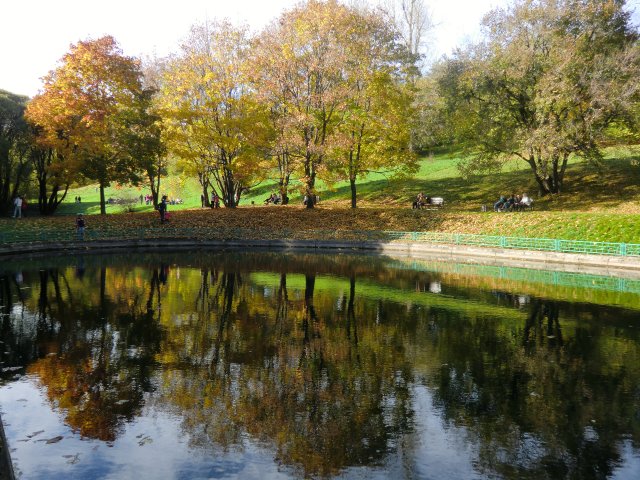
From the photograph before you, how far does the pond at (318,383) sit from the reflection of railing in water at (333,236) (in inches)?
349

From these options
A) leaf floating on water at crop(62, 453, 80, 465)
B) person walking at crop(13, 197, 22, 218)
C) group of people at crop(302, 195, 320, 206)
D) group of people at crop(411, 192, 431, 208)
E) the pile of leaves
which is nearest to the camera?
leaf floating on water at crop(62, 453, 80, 465)

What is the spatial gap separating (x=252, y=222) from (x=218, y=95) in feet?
34.7

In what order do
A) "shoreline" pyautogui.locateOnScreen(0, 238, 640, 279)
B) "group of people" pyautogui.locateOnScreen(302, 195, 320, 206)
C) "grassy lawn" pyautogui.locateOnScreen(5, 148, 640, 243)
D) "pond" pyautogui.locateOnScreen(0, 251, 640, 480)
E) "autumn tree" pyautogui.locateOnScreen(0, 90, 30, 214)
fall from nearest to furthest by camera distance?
"pond" pyautogui.locateOnScreen(0, 251, 640, 480)
"shoreline" pyautogui.locateOnScreen(0, 238, 640, 279)
"grassy lawn" pyautogui.locateOnScreen(5, 148, 640, 243)
"autumn tree" pyautogui.locateOnScreen(0, 90, 30, 214)
"group of people" pyautogui.locateOnScreen(302, 195, 320, 206)

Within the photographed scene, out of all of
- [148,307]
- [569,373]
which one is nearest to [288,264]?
[148,307]

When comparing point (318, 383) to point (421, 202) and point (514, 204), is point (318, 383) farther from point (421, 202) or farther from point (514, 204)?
point (421, 202)

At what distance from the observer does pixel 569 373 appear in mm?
10695

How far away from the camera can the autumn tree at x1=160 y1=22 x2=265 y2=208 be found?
131ft

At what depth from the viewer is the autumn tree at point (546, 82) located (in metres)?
34.3

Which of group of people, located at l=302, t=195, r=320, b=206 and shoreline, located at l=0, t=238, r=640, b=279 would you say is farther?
group of people, located at l=302, t=195, r=320, b=206

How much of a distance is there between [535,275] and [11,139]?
40.7 m

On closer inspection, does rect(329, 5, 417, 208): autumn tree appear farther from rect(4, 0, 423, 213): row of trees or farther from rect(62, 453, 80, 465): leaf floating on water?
rect(62, 453, 80, 465): leaf floating on water

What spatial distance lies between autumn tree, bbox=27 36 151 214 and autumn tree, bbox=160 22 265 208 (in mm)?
3453

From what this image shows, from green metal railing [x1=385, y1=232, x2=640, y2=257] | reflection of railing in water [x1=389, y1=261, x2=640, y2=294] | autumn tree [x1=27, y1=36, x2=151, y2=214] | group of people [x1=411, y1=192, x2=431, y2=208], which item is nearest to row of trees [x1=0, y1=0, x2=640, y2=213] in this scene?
autumn tree [x1=27, y1=36, x2=151, y2=214]

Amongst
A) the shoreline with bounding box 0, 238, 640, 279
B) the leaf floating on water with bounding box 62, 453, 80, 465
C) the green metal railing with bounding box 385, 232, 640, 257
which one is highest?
the green metal railing with bounding box 385, 232, 640, 257
